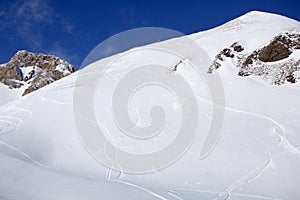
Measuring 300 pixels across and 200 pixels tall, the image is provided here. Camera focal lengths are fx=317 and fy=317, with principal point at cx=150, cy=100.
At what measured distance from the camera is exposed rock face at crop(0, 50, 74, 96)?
67.8 metres

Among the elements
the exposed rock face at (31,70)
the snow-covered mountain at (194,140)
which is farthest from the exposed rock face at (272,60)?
the exposed rock face at (31,70)

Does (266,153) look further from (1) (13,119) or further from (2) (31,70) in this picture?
(2) (31,70)

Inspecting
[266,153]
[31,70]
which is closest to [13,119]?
[266,153]

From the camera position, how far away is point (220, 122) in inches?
603

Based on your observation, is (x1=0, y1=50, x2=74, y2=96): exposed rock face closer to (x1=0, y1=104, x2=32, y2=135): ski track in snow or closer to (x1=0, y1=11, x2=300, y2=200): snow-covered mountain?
(x1=0, y1=11, x2=300, y2=200): snow-covered mountain

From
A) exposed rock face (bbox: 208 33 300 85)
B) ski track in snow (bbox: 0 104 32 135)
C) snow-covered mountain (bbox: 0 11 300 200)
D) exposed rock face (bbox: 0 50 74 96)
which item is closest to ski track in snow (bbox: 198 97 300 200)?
snow-covered mountain (bbox: 0 11 300 200)

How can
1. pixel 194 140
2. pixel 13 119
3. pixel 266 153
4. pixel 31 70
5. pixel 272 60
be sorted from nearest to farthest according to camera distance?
1. pixel 266 153
2. pixel 194 140
3. pixel 13 119
4. pixel 272 60
5. pixel 31 70

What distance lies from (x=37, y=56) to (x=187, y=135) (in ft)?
220

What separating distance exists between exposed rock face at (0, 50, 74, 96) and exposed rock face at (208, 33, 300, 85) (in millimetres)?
49656

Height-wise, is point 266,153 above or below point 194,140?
below

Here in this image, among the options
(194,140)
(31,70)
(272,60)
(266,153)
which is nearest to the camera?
(266,153)

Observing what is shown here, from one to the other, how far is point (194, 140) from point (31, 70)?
65.0 meters

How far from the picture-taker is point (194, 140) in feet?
44.4

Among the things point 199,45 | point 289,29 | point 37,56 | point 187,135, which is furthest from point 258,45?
point 37,56
